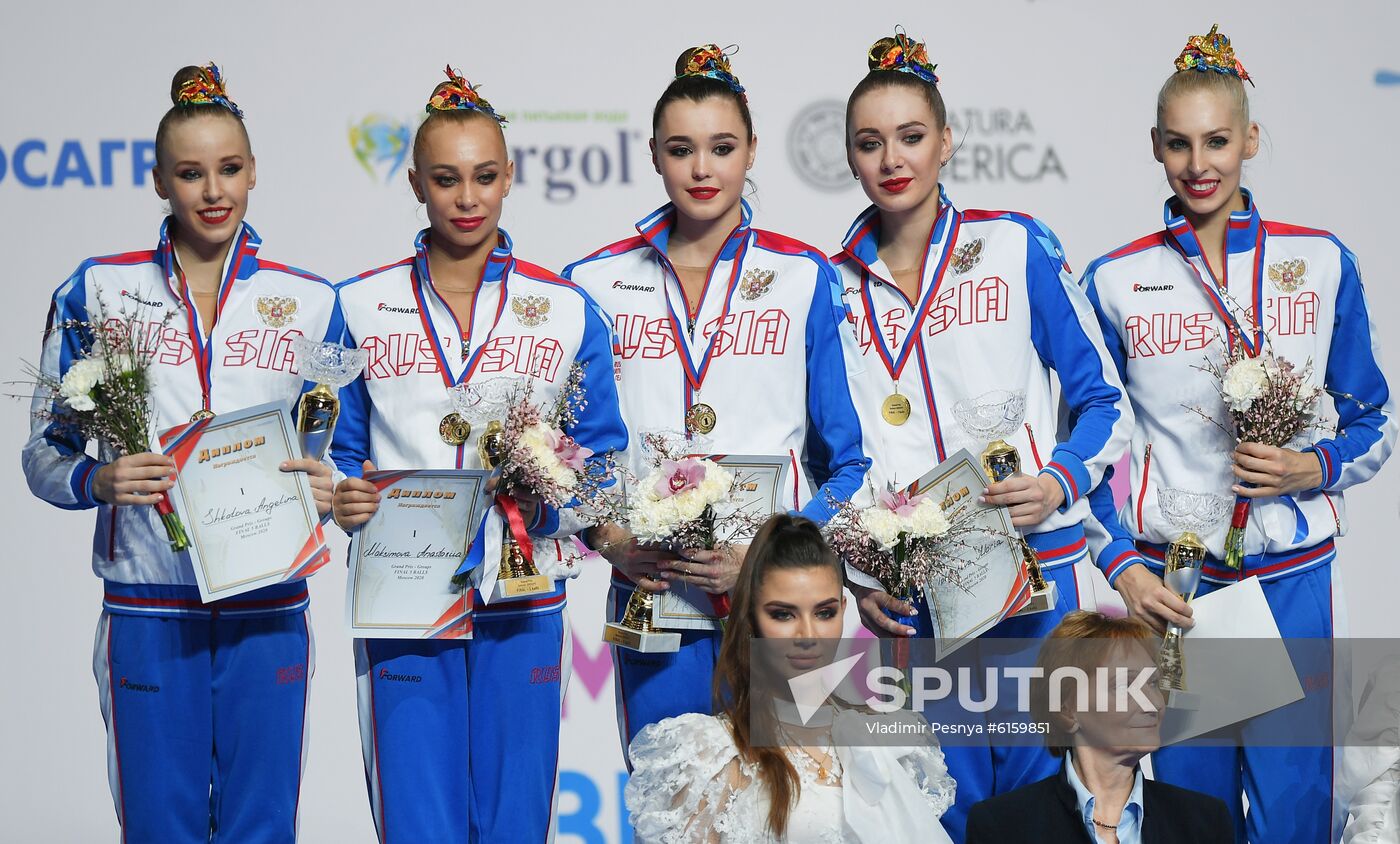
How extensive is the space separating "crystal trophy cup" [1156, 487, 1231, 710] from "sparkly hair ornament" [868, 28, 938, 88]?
1127mm

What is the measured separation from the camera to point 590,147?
5.59 m

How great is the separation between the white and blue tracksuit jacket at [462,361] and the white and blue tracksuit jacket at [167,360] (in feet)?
0.46

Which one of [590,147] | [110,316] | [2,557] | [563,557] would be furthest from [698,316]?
[2,557]

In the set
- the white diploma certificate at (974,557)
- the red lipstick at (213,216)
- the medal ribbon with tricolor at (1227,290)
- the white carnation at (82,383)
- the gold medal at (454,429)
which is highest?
the red lipstick at (213,216)

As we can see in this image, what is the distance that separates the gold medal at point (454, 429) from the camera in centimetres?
360

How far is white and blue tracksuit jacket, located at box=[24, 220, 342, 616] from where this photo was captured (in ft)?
11.7

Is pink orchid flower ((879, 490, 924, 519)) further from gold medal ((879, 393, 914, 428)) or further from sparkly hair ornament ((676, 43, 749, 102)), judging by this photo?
sparkly hair ornament ((676, 43, 749, 102))

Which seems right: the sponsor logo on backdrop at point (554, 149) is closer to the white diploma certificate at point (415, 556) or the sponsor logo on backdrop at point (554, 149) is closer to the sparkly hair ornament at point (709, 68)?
the sparkly hair ornament at point (709, 68)

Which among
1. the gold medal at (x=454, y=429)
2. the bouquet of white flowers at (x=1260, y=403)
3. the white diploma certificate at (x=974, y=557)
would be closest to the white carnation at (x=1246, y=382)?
the bouquet of white flowers at (x=1260, y=403)

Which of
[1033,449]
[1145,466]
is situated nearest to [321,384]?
[1033,449]

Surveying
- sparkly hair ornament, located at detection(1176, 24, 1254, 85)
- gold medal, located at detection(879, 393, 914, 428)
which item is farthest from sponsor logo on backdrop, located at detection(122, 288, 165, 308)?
sparkly hair ornament, located at detection(1176, 24, 1254, 85)

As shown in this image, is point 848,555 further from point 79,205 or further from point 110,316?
point 79,205

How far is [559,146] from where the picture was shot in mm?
5582

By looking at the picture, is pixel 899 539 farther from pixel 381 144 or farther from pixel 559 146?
pixel 381 144
